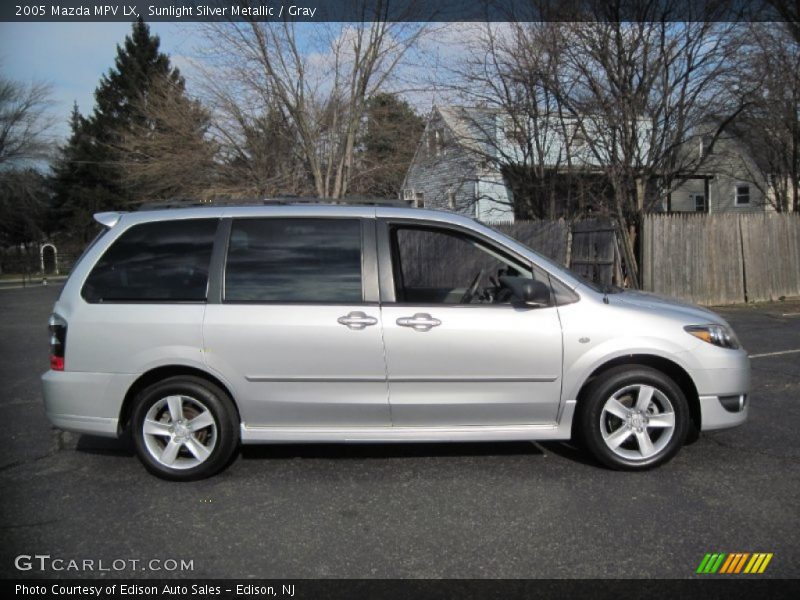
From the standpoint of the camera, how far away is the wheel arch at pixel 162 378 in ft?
14.5

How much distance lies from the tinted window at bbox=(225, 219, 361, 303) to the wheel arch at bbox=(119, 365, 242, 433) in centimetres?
54

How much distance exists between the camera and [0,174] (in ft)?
142

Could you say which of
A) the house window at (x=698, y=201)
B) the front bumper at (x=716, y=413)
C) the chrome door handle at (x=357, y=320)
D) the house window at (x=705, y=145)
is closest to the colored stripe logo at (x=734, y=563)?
the front bumper at (x=716, y=413)

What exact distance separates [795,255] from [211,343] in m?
15.7

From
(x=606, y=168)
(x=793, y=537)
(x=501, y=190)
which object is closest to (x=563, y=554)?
(x=793, y=537)

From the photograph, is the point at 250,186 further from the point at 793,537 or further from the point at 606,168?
the point at 793,537

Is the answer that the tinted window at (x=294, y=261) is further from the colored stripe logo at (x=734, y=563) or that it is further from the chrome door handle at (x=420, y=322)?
the colored stripe logo at (x=734, y=563)

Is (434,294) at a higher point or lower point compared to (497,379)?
higher

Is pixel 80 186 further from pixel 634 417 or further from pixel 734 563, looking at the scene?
pixel 734 563

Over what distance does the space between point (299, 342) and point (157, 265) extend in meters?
1.15

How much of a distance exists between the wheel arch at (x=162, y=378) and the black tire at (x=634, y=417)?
7.79ft

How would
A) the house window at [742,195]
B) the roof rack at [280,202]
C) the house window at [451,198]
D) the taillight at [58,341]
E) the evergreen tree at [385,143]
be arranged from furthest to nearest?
the house window at [742,195] → the house window at [451,198] → the evergreen tree at [385,143] → the roof rack at [280,202] → the taillight at [58,341]

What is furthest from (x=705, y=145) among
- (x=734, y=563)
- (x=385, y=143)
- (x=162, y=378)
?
(x=162, y=378)

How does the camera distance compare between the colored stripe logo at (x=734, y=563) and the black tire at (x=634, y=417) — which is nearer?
the colored stripe logo at (x=734, y=563)
